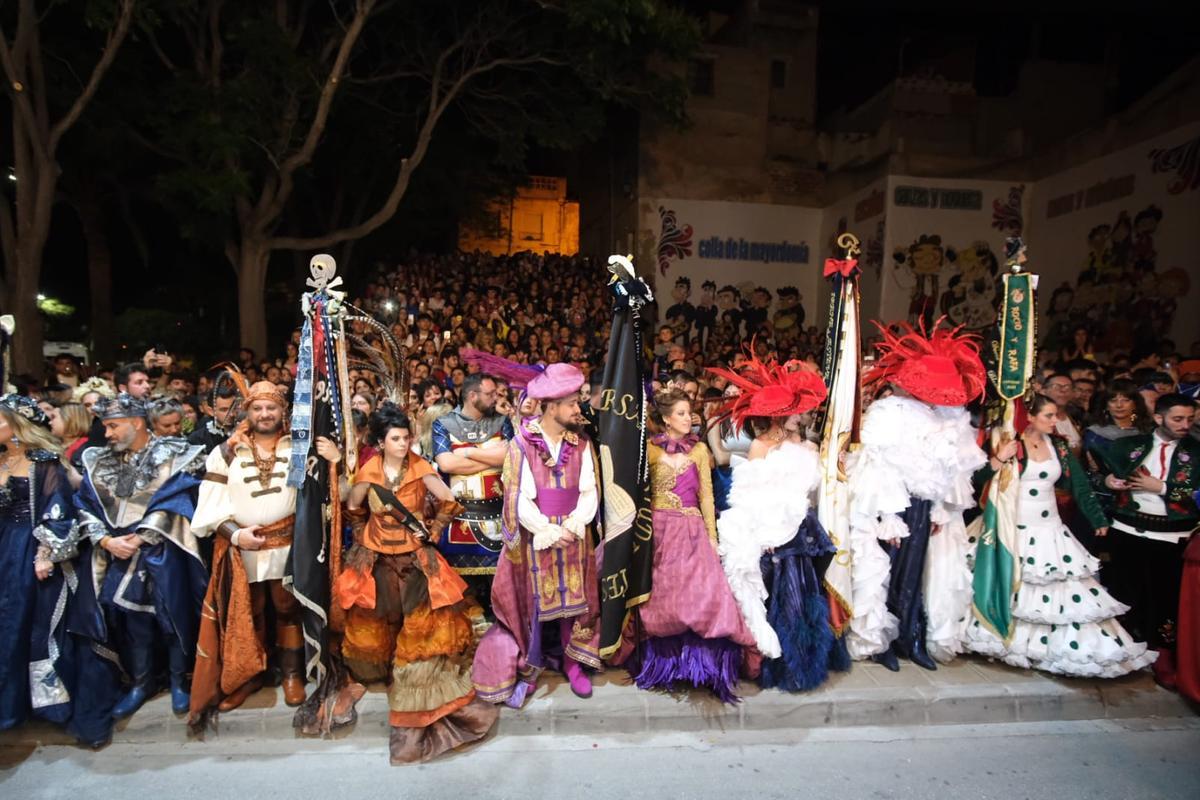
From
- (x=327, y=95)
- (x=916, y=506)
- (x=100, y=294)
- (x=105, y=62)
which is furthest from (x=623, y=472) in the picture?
(x=100, y=294)

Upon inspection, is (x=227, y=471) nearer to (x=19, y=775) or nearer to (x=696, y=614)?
(x=19, y=775)

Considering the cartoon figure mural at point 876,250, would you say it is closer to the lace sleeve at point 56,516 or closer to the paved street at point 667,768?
the paved street at point 667,768

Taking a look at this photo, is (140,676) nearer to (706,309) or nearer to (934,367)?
(934,367)

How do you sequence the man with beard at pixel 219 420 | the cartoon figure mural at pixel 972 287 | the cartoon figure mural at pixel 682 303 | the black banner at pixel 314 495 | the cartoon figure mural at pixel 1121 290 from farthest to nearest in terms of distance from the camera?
the cartoon figure mural at pixel 682 303
the cartoon figure mural at pixel 972 287
the cartoon figure mural at pixel 1121 290
the man with beard at pixel 219 420
the black banner at pixel 314 495

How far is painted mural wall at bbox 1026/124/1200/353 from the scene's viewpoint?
10383 mm

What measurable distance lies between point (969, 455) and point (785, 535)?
1361mm

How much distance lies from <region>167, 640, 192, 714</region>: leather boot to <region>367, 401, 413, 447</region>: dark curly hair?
5.36 feet

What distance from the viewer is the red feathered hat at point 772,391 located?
415 centimetres

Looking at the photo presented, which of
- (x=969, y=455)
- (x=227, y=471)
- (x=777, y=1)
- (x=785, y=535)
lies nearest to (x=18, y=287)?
(x=227, y=471)

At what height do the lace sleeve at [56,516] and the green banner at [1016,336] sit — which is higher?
the green banner at [1016,336]

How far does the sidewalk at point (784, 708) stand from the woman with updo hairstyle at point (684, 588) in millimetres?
169

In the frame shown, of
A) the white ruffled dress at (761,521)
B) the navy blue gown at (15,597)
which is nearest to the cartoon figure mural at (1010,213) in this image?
the white ruffled dress at (761,521)

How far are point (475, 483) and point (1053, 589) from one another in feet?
12.6

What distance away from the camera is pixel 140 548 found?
3750mm
